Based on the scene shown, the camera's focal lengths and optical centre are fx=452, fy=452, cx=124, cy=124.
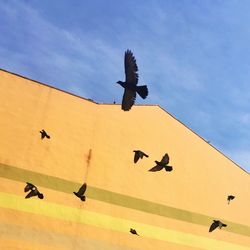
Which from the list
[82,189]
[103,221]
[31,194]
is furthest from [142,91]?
[103,221]

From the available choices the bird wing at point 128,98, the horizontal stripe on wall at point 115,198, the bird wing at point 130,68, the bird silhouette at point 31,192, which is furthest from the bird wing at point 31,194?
the bird wing at point 130,68

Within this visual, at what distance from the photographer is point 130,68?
29.2ft

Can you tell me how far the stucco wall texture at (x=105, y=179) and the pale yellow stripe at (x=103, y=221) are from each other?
0.13 ft

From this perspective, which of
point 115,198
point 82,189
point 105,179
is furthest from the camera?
point 105,179

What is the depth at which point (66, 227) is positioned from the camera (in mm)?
18547

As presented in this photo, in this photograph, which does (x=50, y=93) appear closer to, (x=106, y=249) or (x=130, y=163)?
(x=130, y=163)

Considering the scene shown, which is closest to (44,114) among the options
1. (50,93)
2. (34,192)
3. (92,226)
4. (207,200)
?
(50,93)

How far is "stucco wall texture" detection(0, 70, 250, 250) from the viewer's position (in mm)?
18281

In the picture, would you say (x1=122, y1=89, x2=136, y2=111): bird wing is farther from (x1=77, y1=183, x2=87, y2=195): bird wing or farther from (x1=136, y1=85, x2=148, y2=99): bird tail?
(x1=77, y1=183, x2=87, y2=195): bird wing

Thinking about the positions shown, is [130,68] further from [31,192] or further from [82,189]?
[82,189]

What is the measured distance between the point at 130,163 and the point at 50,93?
4.92 meters

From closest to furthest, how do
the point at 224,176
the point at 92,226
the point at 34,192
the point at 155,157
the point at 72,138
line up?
1. the point at 34,192
2. the point at 92,226
3. the point at 72,138
4. the point at 155,157
5. the point at 224,176

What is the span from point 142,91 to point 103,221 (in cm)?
1157

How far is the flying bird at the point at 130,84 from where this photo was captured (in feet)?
28.9
